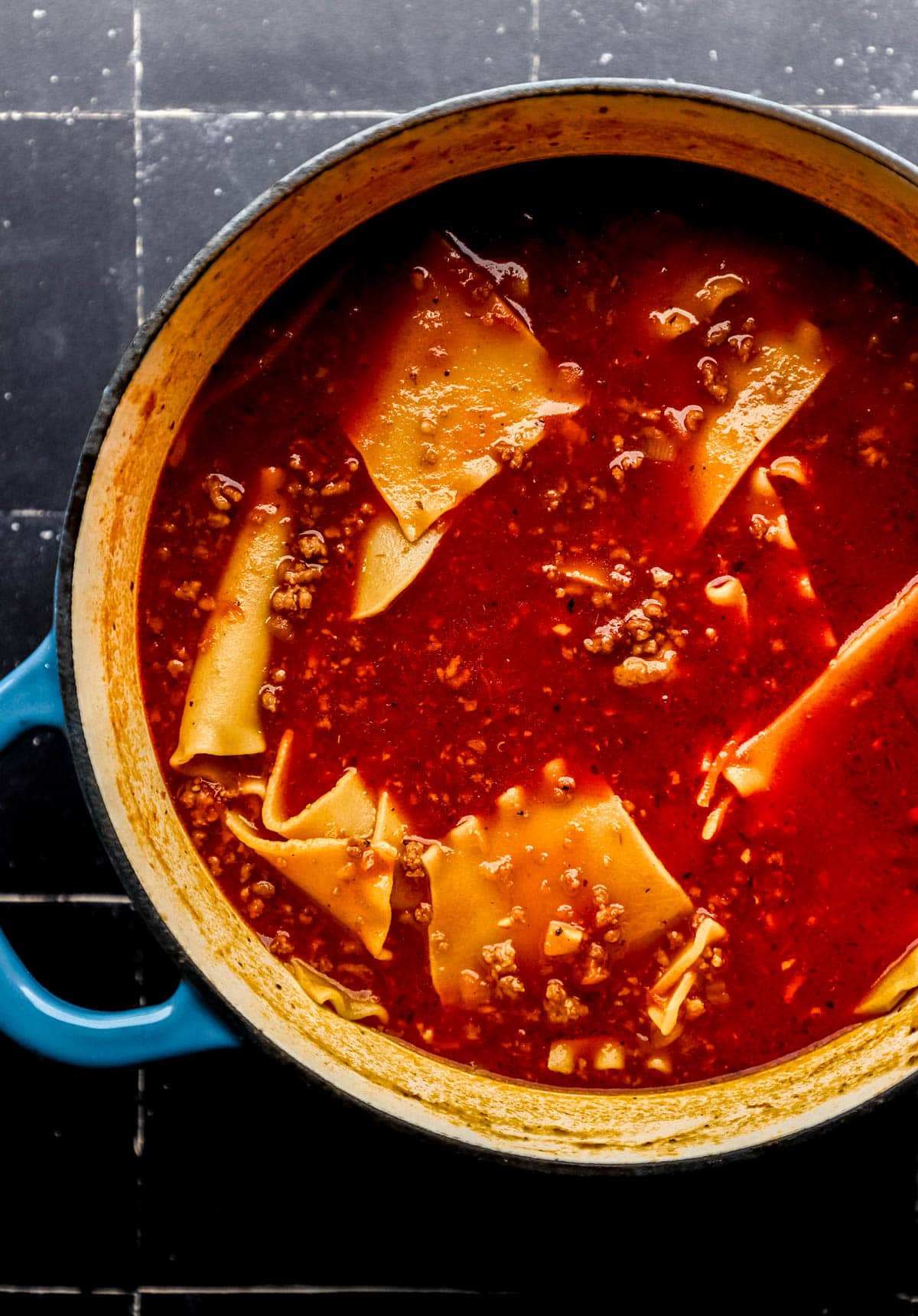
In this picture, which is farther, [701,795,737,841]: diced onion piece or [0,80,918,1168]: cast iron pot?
[701,795,737,841]: diced onion piece

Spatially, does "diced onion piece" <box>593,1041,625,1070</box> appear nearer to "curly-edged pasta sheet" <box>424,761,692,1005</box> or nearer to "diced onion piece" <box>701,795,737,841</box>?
"curly-edged pasta sheet" <box>424,761,692,1005</box>

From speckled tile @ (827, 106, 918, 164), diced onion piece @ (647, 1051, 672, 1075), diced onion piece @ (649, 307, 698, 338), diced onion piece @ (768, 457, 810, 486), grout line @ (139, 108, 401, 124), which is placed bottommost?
Answer: diced onion piece @ (647, 1051, 672, 1075)

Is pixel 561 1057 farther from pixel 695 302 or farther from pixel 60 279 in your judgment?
pixel 60 279

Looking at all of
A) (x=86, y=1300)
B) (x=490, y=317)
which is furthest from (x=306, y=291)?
(x=86, y=1300)

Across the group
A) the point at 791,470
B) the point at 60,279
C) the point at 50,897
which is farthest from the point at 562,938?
the point at 60,279


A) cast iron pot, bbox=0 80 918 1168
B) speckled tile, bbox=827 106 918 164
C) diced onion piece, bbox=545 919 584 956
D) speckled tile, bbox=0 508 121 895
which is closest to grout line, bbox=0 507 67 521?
speckled tile, bbox=0 508 121 895

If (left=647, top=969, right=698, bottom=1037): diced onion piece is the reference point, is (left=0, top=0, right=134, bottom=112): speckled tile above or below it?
above

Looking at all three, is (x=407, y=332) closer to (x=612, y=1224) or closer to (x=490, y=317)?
(x=490, y=317)

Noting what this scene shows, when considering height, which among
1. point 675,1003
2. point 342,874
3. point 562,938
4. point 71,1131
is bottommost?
point 71,1131
